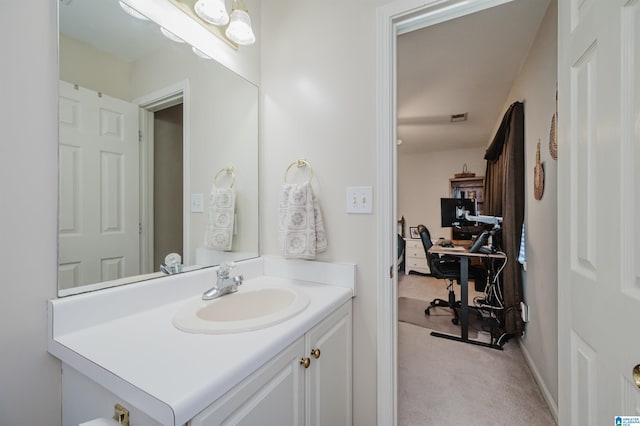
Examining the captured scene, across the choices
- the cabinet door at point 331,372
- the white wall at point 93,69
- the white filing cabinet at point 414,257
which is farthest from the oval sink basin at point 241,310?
the white filing cabinet at point 414,257

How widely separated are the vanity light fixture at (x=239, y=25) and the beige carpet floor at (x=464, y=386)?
2.18 meters

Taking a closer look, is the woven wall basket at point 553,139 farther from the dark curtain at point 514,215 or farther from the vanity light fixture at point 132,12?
the vanity light fixture at point 132,12

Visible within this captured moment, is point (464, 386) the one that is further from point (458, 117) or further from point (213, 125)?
point (458, 117)

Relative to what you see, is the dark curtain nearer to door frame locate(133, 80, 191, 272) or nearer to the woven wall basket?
the woven wall basket

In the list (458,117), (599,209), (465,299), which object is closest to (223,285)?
(599,209)

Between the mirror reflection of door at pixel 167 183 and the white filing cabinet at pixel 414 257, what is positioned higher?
the mirror reflection of door at pixel 167 183

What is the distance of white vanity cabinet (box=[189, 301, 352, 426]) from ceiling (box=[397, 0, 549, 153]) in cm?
193

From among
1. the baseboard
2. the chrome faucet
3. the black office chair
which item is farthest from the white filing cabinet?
the chrome faucet

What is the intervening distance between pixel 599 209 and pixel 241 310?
3.98ft

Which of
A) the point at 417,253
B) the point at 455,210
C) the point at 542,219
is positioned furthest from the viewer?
the point at 417,253

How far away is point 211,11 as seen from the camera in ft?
3.55

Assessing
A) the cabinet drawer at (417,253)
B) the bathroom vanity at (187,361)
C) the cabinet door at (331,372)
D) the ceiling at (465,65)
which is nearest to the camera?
the bathroom vanity at (187,361)

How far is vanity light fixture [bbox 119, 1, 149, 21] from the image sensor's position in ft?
3.04

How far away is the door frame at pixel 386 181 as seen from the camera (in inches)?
45.1
